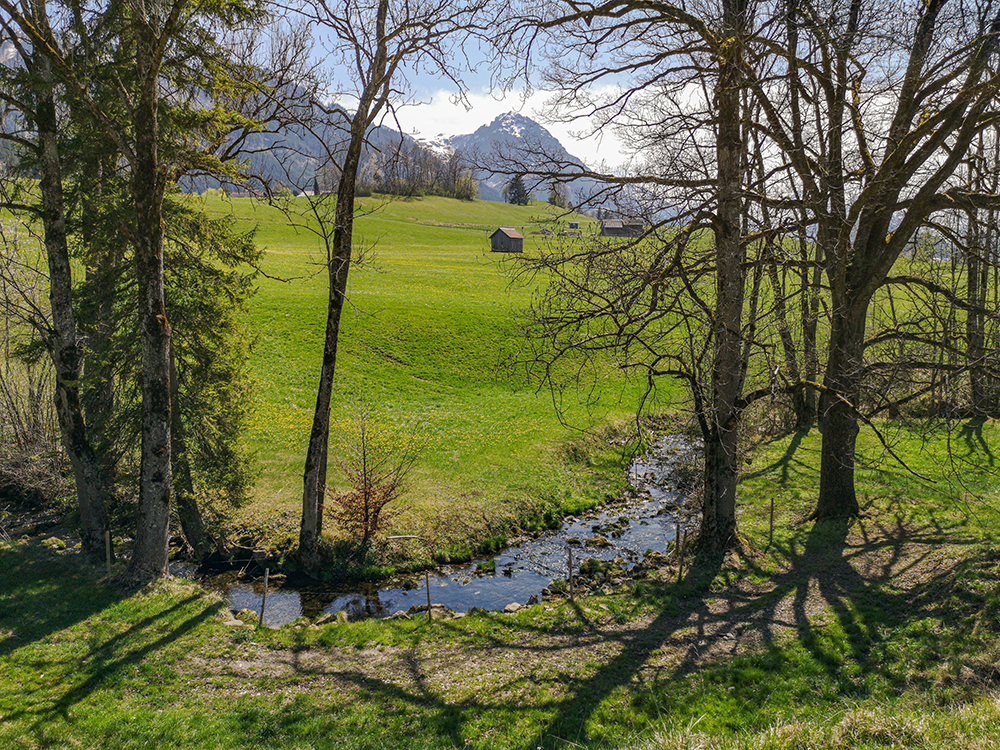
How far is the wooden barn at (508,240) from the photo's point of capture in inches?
2504

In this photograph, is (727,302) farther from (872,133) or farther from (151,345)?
(151,345)

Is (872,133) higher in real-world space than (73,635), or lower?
higher

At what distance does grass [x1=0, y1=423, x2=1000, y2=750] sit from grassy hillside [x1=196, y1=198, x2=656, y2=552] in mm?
5322

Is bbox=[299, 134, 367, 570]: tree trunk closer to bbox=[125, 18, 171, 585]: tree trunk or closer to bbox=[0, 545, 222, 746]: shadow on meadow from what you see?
bbox=[0, 545, 222, 746]: shadow on meadow

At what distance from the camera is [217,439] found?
637 inches

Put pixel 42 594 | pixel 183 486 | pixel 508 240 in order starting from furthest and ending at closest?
pixel 508 240 < pixel 183 486 < pixel 42 594

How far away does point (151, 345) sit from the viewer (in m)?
12.3

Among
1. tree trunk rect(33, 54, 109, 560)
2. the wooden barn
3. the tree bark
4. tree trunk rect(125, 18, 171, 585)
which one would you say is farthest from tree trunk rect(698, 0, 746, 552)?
the wooden barn

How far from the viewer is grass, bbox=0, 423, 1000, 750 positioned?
7340mm

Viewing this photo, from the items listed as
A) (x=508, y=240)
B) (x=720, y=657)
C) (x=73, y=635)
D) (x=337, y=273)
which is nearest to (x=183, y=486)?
(x=73, y=635)

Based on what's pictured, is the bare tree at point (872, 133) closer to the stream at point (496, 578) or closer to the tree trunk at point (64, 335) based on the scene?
the stream at point (496, 578)

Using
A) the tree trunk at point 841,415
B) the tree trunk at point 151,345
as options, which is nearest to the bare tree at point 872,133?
the tree trunk at point 841,415

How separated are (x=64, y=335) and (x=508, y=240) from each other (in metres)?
53.4

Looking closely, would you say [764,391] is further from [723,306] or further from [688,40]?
[688,40]
